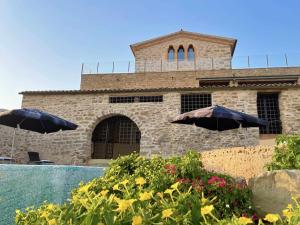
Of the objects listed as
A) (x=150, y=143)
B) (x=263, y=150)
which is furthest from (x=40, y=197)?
(x=150, y=143)

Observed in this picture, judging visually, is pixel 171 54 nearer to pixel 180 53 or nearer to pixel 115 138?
pixel 180 53

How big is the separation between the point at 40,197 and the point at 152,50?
68.7 ft

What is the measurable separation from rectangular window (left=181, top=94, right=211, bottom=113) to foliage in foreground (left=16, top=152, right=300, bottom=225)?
9.84 m

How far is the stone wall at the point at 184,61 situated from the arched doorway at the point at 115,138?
8903 millimetres

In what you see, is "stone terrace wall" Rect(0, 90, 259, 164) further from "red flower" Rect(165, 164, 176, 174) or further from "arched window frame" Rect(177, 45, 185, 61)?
"arched window frame" Rect(177, 45, 185, 61)

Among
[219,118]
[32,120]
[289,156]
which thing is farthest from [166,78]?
[289,156]

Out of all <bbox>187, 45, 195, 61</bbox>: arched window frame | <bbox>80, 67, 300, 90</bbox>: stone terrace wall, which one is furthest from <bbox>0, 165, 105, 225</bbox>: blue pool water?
<bbox>187, 45, 195, 61</bbox>: arched window frame

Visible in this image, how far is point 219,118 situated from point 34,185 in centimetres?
636

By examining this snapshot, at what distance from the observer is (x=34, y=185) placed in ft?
18.0

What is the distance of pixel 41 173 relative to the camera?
18.4 feet

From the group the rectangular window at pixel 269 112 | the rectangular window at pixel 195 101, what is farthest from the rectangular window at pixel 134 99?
the rectangular window at pixel 269 112

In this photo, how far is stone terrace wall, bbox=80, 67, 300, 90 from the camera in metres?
21.4

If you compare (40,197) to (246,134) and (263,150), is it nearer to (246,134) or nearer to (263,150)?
(263,150)

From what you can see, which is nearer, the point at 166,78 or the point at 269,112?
the point at 269,112
